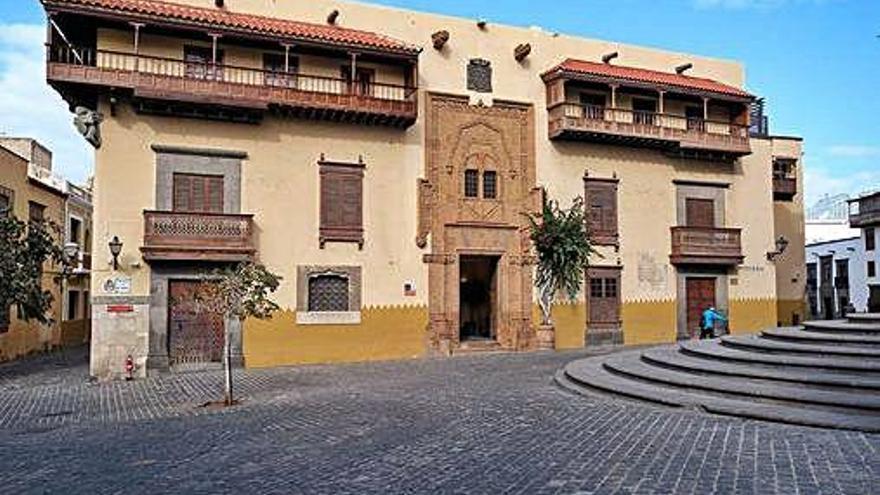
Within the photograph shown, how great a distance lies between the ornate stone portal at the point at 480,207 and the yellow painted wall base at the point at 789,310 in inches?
462

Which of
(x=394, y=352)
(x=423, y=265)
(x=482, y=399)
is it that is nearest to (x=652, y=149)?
(x=423, y=265)

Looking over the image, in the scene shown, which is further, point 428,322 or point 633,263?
point 633,263

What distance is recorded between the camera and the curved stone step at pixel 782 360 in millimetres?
11634

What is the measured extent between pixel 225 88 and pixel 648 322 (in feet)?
49.6

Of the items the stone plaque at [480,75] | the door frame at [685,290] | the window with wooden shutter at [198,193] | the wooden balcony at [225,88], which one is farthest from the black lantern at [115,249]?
the door frame at [685,290]

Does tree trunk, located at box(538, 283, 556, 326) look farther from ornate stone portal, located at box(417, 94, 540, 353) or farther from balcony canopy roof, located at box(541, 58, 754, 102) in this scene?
balcony canopy roof, located at box(541, 58, 754, 102)

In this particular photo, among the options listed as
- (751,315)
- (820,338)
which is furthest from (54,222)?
(751,315)

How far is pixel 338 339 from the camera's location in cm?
2064

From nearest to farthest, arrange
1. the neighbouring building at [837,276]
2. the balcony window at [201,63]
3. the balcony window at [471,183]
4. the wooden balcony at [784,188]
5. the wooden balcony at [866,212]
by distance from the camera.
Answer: the balcony window at [201,63], the balcony window at [471,183], the wooden balcony at [784,188], the wooden balcony at [866,212], the neighbouring building at [837,276]

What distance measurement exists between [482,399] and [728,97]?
685 inches

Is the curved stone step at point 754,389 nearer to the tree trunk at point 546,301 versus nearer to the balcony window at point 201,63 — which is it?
the tree trunk at point 546,301

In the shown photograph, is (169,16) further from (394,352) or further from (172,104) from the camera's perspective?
(394,352)

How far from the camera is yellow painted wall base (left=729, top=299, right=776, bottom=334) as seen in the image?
25.9 meters

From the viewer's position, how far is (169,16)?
18.8 meters
